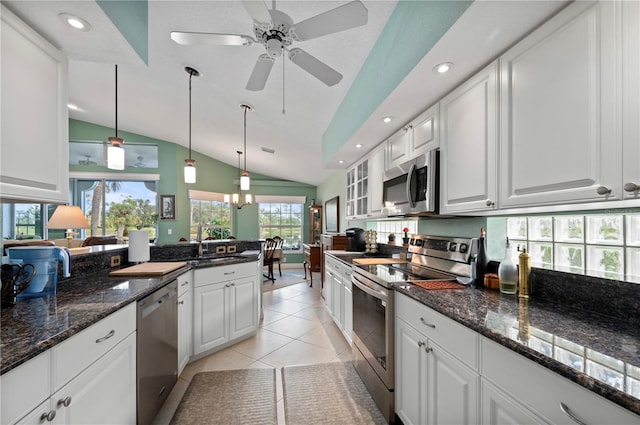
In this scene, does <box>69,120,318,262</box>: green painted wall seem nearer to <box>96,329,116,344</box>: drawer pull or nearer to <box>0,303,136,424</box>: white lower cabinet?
<box>0,303,136,424</box>: white lower cabinet

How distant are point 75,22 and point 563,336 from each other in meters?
2.37

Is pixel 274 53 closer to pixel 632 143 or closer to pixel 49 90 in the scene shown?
pixel 49 90

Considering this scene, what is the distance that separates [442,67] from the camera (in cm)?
143

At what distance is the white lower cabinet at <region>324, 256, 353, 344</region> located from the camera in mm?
2568

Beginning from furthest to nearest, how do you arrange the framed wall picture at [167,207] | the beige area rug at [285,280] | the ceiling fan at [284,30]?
the framed wall picture at [167,207]
the beige area rug at [285,280]
the ceiling fan at [284,30]

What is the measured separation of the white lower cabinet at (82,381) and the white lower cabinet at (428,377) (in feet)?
4.99

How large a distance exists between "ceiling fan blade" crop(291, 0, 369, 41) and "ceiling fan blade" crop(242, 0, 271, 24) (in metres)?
0.15

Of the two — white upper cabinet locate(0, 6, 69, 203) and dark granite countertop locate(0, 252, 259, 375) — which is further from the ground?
white upper cabinet locate(0, 6, 69, 203)

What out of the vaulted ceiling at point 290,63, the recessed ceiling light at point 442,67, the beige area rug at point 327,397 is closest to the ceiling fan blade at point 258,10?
the vaulted ceiling at point 290,63

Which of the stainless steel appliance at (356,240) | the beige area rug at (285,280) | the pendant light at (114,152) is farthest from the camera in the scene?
the beige area rug at (285,280)

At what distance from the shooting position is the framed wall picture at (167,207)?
5777mm

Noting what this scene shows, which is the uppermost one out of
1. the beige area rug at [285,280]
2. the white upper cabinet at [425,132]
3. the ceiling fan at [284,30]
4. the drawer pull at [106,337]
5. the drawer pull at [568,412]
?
the ceiling fan at [284,30]

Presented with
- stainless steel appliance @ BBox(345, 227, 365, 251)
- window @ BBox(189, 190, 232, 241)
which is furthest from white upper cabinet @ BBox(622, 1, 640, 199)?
window @ BBox(189, 190, 232, 241)

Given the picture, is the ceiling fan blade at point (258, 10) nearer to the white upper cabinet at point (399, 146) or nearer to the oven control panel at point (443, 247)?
the white upper cabinet at point (399, 146)
